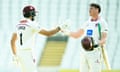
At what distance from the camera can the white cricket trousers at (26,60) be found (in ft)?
23.5

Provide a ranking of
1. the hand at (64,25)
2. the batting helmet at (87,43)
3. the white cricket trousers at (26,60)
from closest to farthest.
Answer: the white cricket trousers at (26,60) < the batting helmet at (87,43) < the hand at (64,25)

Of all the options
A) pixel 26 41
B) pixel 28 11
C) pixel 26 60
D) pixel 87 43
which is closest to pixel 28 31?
pixel 26 41

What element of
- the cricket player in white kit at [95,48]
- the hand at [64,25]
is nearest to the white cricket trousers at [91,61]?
the cricket player in white kit at [95,48]

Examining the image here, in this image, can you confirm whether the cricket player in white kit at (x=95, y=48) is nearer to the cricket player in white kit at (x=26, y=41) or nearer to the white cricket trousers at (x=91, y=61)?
the white cricket trousers at (x=91, y=61)

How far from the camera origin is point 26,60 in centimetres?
718

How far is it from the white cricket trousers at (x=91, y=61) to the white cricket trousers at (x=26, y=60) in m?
0.97

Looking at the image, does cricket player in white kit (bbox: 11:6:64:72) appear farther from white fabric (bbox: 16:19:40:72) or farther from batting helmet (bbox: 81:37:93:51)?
batting helmet (bbox: 81:37:93:51)

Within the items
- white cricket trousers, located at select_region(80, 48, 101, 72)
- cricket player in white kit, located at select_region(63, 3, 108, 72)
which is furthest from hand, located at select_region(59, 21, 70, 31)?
white cricket trousers, located at select_region(80, 48, 101, 72)

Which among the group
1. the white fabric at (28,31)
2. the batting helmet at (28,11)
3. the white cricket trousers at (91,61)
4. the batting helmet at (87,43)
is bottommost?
the white cricket trousers at (91,61)

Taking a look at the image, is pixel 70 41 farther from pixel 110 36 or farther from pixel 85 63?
pixel 85 63

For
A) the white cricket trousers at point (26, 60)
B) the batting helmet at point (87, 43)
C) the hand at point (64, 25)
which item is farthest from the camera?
the hand at point (64, 25)

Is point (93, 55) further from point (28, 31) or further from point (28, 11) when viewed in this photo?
point (28, 11)

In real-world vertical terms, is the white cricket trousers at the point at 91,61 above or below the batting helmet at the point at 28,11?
below

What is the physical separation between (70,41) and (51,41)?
0.68 meters
